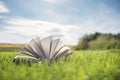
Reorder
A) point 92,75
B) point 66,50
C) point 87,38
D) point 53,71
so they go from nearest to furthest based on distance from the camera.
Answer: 1. point 92,75
2. point 53,71
3. point 66,50
4. point 87,38

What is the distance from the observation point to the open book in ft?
16.6

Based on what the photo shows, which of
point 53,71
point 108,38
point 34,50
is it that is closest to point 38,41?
point 34,50

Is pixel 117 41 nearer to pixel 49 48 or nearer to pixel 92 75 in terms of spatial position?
pixel 49 48

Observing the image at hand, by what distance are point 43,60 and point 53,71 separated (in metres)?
1.46

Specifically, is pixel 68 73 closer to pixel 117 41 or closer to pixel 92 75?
pixel 92 75

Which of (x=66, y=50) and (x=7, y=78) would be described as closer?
(x=7, y=78)

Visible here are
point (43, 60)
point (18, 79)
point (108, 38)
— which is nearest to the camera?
point (18, 79)

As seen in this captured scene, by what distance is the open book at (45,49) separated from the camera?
5074mm

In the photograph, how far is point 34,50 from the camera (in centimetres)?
517

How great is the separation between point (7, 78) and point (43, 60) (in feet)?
6.95

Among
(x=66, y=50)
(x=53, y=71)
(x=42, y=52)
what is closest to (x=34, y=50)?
(x=42, y=52)

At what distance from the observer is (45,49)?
A: 5.15 metres

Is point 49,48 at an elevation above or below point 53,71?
above

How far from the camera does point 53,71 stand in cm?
355
